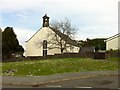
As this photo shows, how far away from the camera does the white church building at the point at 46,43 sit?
2847 inches

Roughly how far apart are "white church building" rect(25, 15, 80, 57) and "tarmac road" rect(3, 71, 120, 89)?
48.5 meters

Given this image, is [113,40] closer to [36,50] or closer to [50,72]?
[36,50]

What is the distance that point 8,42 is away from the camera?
6278 cm

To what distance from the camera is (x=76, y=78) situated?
802 inches

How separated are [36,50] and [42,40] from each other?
10.8 ft

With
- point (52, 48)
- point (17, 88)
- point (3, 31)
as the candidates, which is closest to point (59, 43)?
point (52, 48)

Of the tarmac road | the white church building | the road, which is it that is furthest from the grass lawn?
the white church building

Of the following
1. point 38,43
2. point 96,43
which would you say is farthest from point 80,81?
point 96,43

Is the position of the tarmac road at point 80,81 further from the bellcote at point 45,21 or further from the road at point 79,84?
the bellcote at point 45,21

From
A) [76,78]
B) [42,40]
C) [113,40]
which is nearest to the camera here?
[76,78]

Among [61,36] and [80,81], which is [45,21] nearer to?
[61,36]

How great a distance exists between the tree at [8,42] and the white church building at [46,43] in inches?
429

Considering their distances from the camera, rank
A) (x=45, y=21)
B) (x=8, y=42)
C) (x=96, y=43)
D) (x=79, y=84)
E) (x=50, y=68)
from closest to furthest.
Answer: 1. (x=79, y=84)
2. (x=50, y=68)
3. (x=8, y=42)
4. (x=45, y=21)
5. (x=96, y=43)

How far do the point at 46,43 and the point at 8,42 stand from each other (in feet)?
46.1
